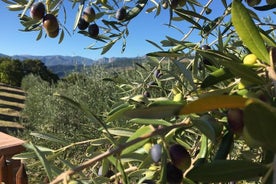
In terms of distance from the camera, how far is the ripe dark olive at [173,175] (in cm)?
48

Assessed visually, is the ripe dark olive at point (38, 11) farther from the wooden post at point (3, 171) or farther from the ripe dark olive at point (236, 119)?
the wooden post at point (3, 171)

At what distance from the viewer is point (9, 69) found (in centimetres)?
1984

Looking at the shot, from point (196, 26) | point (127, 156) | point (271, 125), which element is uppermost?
point (196, 26)

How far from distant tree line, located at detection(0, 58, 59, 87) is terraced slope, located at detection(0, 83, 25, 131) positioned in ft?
1.60

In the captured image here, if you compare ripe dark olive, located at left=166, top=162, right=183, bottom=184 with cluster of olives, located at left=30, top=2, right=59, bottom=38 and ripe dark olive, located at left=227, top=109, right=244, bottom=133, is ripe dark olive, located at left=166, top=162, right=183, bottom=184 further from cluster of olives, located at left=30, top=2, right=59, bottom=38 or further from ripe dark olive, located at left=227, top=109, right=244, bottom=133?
cluster of olives, located at left=30, top=2, right=59, bottom=38

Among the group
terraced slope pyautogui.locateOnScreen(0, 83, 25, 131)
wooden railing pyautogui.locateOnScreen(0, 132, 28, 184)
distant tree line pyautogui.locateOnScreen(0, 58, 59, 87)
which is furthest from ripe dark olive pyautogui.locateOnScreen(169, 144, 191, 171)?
distant tree line pyautogui.locateOnScreen(0, 58, 59, 87)

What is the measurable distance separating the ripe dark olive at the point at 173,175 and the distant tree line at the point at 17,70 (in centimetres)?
1929

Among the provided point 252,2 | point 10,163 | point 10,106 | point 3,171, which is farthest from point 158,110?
point 10,106

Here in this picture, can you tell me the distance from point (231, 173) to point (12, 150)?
1870 mm

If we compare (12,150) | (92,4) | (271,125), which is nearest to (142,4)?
(92,4)

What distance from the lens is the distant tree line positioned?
1980cm

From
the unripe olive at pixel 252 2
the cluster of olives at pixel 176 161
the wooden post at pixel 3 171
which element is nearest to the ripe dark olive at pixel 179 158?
the cluster of olives at pixel 176 161

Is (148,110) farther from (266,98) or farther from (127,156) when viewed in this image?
(127,156)

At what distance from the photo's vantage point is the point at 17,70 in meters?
20.1
